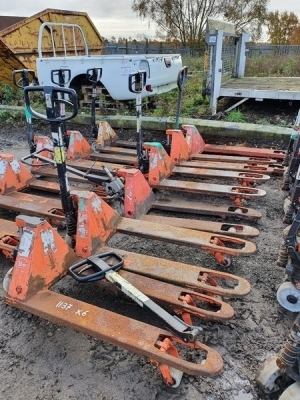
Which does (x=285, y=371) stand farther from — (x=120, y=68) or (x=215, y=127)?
(x=120, y=68)

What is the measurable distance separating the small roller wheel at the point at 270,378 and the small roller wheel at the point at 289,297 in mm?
584

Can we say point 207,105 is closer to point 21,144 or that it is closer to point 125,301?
point 21,144

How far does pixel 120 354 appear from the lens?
2.25 m

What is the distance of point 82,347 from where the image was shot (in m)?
2.30

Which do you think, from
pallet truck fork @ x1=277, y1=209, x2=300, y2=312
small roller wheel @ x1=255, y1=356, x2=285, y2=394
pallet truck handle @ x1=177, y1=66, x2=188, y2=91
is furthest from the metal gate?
small roller wheel @ x1=255, y1=356, x2=285, y2=394

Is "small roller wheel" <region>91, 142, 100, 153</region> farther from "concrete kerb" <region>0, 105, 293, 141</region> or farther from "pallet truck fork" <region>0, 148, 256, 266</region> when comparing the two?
"pallet truck fork" <region>0, 148, 256, 266</region>

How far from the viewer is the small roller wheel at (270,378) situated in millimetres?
1938

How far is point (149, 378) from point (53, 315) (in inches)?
28.8

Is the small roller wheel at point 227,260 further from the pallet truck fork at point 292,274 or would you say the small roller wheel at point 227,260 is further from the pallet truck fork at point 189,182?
the pallet truck fork at point 189,182

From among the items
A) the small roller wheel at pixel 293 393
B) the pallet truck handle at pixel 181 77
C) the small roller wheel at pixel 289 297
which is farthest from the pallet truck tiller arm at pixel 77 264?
the pallet truck handle at pixel 181 77

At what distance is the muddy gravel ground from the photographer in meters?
2.01

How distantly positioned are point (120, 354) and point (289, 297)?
1289 millimetres

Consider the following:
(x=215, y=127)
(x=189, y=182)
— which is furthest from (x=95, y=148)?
(x=215, y=127)

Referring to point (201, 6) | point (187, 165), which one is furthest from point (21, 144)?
point (201, 6)
